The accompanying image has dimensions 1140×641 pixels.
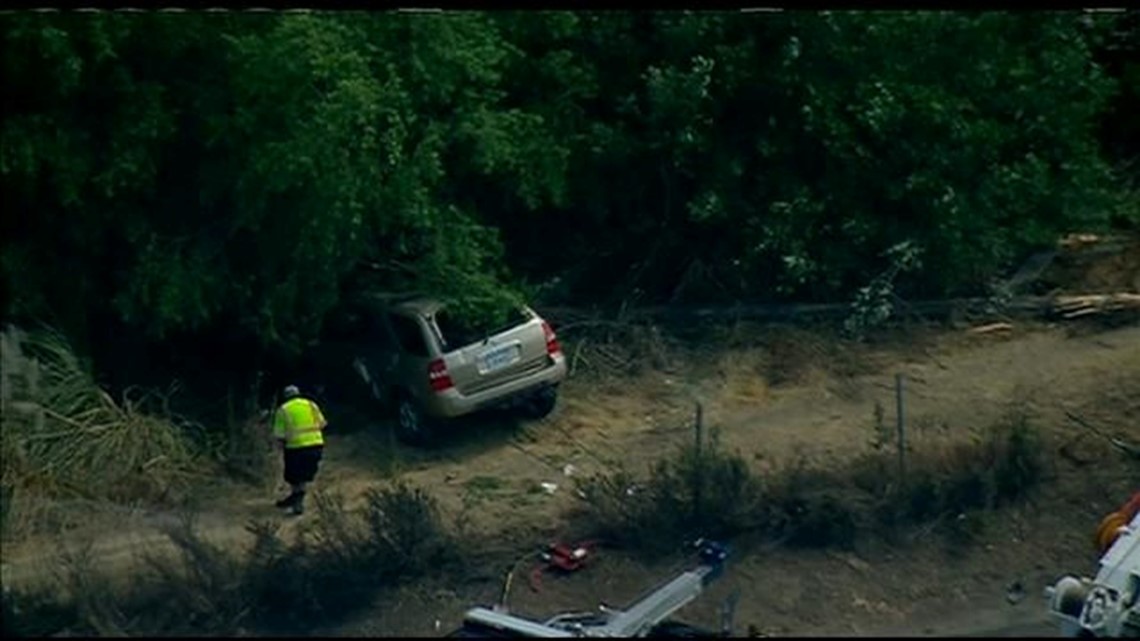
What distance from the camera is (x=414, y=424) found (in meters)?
12.8

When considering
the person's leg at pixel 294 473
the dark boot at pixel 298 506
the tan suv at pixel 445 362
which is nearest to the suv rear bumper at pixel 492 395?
the tan suv at pixel 445 362

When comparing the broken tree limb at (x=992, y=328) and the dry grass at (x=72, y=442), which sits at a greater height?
the dry grass at (x=72, y=442)

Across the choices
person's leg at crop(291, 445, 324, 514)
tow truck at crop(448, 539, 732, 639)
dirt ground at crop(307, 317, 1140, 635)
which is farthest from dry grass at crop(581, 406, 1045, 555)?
person's leg at crop(291, 445, 324, 514)

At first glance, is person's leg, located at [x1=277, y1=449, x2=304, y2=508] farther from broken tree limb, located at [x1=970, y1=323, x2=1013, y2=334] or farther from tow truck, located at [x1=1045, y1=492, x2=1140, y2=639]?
broken tree limb, located at [x1=970, y1=323, x2=1013, y2=334]

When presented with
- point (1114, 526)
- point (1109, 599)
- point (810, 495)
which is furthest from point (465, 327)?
point (1109, 599)

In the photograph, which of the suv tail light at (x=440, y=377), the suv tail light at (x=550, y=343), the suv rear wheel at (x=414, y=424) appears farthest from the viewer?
the suv tail light at (x=550, y=343)

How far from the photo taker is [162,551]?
33.5 feet

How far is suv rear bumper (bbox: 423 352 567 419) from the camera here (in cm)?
1246

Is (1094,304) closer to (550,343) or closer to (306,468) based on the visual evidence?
(550,343)

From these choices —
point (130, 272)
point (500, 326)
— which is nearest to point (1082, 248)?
point (500, 326)

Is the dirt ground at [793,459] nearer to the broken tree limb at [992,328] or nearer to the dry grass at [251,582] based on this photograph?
the broken tree limb at [992,328]

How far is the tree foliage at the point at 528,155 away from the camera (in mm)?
12258

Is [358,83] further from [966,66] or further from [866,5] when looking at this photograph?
[866,5]

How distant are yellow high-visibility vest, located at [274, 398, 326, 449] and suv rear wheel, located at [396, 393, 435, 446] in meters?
1.15
